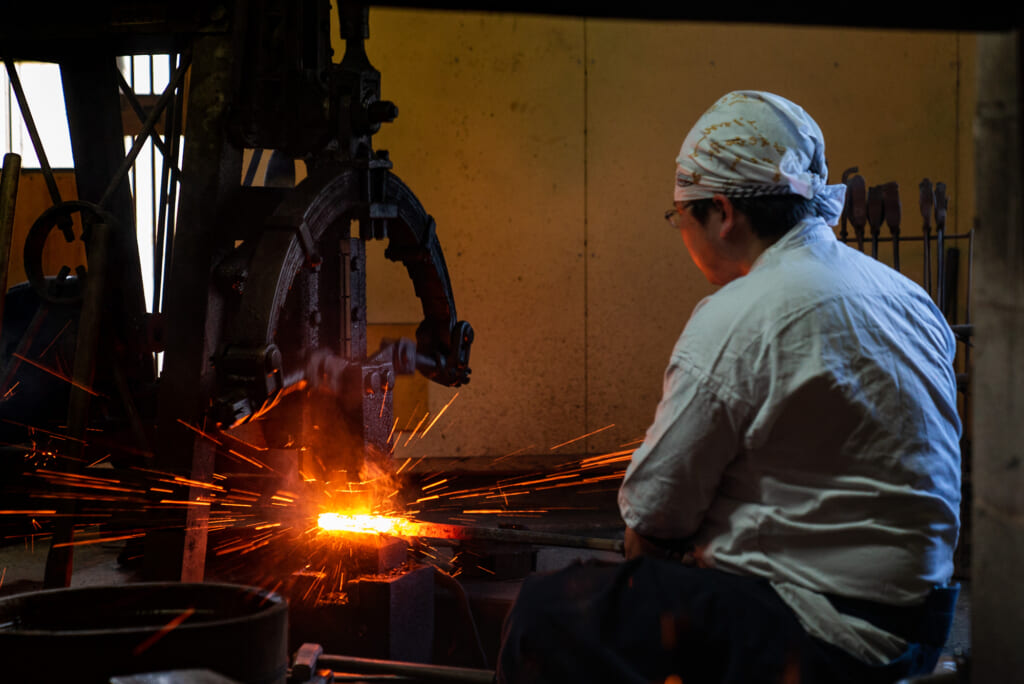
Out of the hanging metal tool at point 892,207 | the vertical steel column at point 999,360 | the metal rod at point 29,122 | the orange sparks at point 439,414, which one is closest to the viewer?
the vertical steel column at point 999,360

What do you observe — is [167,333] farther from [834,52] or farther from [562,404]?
[834,52]

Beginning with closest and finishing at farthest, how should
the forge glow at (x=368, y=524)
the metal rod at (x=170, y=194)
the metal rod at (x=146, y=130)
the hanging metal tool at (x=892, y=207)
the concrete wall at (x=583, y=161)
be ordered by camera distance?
1. the forge glow at (x=368, y=524)
2. the metal rod at (x=146, y=130)
3. the metal rod at (x=170, y=194)
4. the hanging metal tool at (x=892, y=207)
5. the concrete wall at (x=583, y=161)

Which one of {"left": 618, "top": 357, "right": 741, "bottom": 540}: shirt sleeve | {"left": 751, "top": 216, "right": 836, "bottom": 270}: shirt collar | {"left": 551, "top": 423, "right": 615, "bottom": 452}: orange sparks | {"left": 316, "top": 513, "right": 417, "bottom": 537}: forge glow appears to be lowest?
{"left": 316, "top": 513, "right": 417, "bottom": 537}: forge glow

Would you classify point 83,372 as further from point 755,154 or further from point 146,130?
point 755,154

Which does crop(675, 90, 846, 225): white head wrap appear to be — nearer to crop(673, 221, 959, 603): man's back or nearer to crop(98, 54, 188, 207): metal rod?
crop(673, 221, 959, 603): man's back

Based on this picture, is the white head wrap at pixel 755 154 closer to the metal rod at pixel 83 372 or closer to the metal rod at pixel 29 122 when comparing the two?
the metal rod at pixel 83 372

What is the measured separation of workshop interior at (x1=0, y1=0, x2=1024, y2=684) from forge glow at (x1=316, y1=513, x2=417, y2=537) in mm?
16

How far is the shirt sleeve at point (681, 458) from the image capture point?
164 centimetres

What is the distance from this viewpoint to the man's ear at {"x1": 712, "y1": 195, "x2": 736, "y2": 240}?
6.07 feet

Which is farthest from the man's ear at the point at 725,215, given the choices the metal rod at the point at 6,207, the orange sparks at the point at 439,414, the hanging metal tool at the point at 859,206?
the orange sparks at the point at 439,414

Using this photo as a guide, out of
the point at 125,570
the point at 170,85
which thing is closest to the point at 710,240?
the point at 170,85

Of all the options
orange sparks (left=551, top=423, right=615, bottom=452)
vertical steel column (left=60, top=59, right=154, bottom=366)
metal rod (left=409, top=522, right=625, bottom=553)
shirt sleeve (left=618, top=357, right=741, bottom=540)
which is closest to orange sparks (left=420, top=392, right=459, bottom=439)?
orange sparks (left=551, top=423, right=615, bottom=452)

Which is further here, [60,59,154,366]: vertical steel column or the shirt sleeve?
[60,59,154,366]: vertical steel column

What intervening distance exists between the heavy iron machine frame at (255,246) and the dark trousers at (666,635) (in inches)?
35.5
